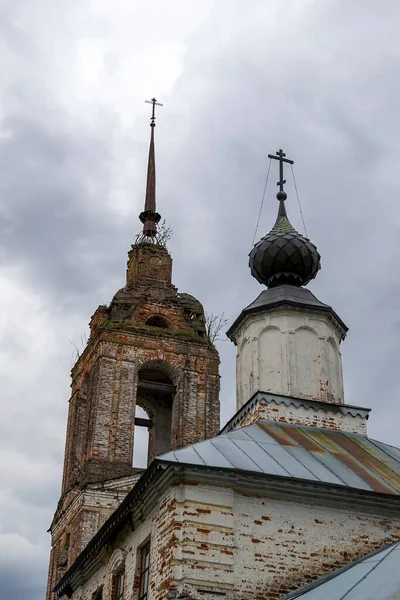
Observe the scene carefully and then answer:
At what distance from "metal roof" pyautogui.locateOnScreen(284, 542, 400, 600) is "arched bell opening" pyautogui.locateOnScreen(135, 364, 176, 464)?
601 inches

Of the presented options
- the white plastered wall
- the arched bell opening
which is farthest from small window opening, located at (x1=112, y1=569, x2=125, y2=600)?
the arched bell opening

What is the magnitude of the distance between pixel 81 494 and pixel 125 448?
156cm

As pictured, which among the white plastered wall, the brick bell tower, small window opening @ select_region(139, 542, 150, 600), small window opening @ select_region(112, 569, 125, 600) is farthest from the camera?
the brick bell tower

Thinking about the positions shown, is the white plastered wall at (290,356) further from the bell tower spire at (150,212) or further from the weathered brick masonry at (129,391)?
the bell tower spire at (150,212)

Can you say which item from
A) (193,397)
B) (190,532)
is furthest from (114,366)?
(190,532)

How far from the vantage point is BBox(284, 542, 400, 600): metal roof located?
343 inches

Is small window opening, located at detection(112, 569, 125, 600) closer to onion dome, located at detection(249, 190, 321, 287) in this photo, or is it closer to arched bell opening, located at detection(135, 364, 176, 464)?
onion dome, located at detection(249, 190, 321, 287)

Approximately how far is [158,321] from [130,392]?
2.81 m

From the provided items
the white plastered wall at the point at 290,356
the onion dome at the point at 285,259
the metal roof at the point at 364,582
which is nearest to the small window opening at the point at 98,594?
the white plastered wall at the point at 290,356

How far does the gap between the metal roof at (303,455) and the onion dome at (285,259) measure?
3.13 metres

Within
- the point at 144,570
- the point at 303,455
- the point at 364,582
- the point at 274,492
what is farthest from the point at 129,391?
the point at 364,582

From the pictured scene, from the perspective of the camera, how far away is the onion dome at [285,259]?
15.6 metres

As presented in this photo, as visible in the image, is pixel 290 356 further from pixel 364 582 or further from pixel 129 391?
pixel 129 391

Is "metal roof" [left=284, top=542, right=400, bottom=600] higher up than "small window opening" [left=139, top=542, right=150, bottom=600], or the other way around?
"small window opening" [left=139, top=542, right=150, bottom=600]
